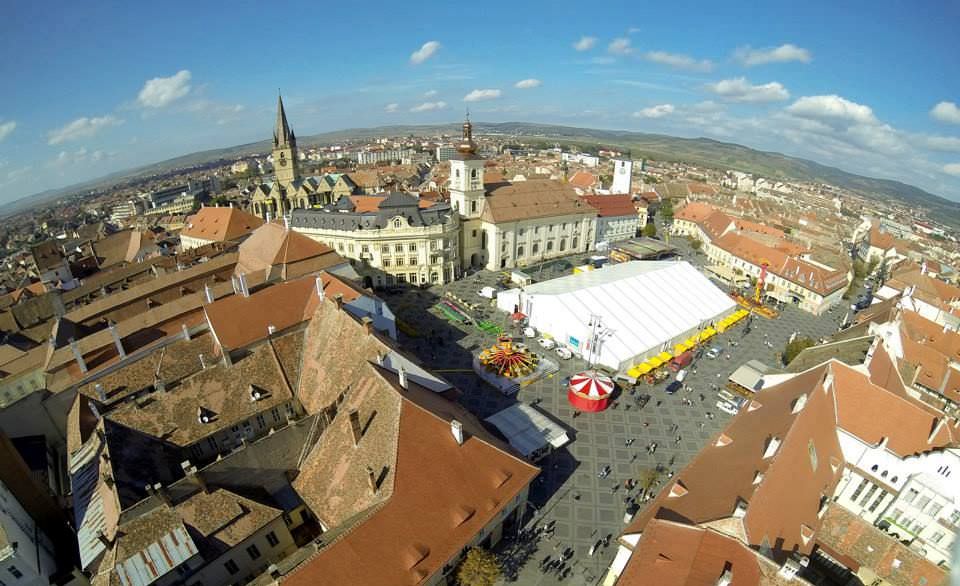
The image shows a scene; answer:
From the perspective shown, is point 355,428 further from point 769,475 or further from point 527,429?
point 769,475

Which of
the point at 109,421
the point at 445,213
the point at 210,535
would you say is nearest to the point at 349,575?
the point at 210,535

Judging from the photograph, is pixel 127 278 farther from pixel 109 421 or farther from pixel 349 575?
pixel 349 575

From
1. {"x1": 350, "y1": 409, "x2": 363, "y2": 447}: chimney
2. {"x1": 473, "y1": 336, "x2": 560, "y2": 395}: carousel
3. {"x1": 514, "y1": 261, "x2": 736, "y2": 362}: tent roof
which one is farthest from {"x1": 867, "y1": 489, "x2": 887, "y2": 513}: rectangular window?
{"x1": 350, "y1": 409, "x2": 363, "y2": 447}: chimney

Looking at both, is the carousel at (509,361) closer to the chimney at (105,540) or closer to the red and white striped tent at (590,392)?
the red and white striped tent at (590,392)

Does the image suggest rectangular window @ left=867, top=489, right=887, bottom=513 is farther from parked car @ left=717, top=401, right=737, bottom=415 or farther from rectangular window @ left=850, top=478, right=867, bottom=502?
parked car @ left=717, top=401, right=737, bottom=415

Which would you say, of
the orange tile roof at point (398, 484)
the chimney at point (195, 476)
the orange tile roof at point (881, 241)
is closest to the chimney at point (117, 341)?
the chimney at point (195, 476)

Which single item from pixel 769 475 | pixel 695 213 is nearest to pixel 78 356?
pixel 769 475
